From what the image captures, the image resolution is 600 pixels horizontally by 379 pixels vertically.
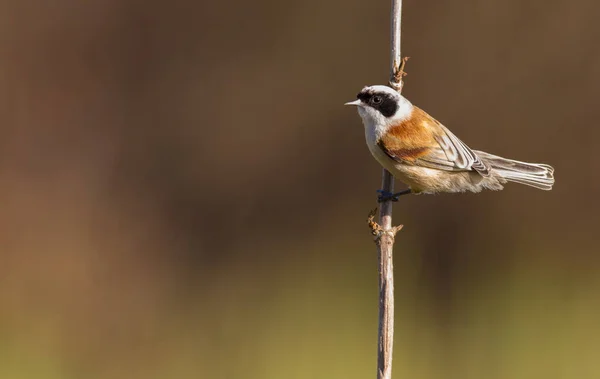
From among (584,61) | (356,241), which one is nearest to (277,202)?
(356,241)

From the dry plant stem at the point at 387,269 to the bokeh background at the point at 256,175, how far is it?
267 cm

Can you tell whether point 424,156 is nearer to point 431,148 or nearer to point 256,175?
point 431,148

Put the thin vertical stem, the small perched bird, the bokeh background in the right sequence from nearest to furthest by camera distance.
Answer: the thin vertical stem < the small perched bird < the bokeh background

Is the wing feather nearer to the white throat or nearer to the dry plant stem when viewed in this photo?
the white throat

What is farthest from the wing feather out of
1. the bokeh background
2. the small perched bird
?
the bokeh background

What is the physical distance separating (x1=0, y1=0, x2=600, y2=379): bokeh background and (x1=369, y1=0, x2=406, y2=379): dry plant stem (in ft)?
8.76

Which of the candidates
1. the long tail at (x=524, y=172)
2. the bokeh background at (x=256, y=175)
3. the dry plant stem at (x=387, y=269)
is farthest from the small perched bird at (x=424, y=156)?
the bokeh background at (x=256, y=175)

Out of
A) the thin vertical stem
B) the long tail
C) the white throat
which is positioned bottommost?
the thin vertical stem

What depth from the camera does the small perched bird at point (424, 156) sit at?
3.41m

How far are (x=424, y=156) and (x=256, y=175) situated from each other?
315 cm

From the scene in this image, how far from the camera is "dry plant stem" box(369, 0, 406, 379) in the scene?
8.77 feet

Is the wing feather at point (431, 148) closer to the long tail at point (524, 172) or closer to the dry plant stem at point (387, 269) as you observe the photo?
the long tail at point (524, 172)

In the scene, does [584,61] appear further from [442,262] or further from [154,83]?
[154,83]

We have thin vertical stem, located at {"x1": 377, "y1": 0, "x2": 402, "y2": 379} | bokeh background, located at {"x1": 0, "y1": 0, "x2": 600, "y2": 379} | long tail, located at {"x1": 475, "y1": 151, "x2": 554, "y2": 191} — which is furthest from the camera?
bokeh background, located at {"x1": 0, "y1": 0, "x2": 600, "y2": 379}
